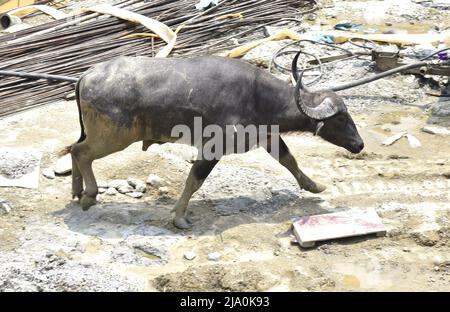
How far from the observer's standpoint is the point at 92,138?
279 inches

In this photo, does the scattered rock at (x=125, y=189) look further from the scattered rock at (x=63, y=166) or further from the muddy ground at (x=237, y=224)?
the scattered rock at (x=63, y=166)

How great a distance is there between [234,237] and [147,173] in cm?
159

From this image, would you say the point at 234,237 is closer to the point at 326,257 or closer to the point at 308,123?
the point at 326,257

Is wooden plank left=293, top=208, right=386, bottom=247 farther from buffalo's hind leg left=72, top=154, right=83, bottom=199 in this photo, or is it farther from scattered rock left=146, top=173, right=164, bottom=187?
buffalo's hind leg left=72, top=154, right=83, bottom=199

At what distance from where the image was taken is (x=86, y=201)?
24.2ft

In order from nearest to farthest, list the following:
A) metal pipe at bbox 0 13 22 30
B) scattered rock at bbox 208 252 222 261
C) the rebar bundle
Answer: scattered rock at bbox 208 252 222 261 < the rebar bundle < metal pipe at bbox 0 13 22 30

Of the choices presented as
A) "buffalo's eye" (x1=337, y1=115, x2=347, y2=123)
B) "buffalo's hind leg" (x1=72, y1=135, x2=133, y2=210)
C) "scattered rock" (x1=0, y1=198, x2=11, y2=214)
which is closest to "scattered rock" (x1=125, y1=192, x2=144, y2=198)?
"buffalo's hind leg" (x1=72, y1=135, x2=133, y2=210)

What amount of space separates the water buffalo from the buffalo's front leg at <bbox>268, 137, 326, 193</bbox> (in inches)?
13.6

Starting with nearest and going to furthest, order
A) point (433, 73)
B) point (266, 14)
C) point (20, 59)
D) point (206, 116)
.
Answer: point (206, 116)
point (433, 73)
point (20, 59)
point (266, 14)

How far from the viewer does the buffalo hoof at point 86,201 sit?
7.36 m

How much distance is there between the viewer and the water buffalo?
272 inches

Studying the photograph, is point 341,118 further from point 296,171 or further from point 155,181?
point 155,181

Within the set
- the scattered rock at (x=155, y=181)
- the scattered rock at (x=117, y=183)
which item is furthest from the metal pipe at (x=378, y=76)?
the scattered rock at (x=117, y=183)

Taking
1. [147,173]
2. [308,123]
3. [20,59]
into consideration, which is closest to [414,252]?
[308,123]
